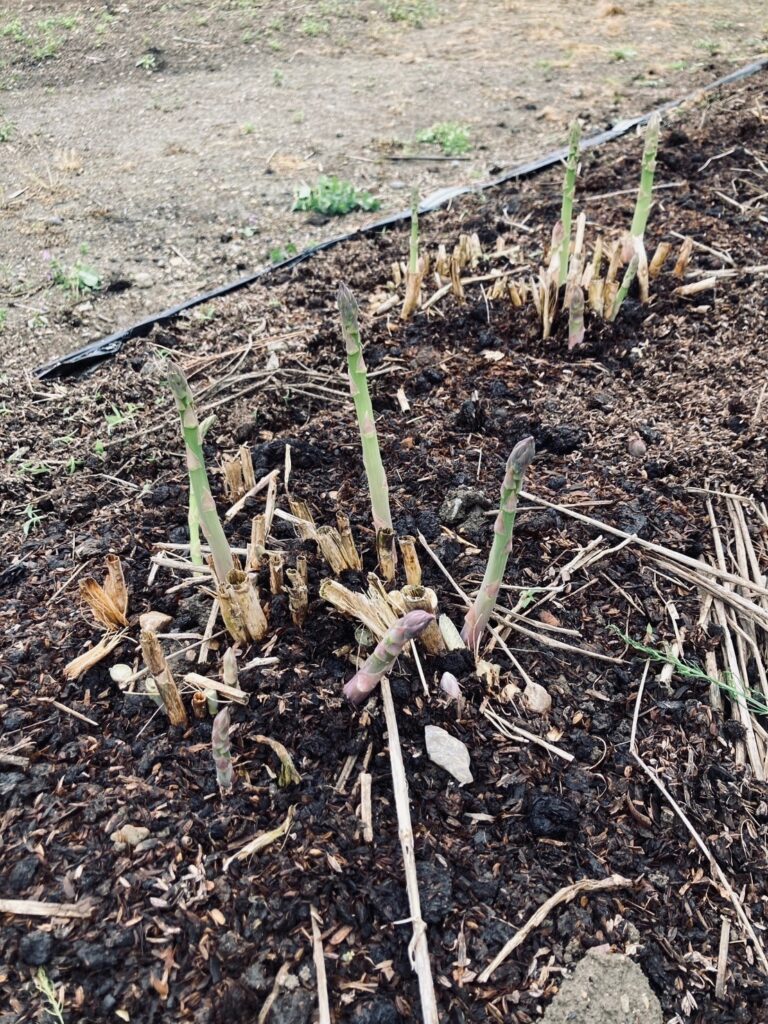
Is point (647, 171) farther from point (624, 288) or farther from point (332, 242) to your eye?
point (332, 242)

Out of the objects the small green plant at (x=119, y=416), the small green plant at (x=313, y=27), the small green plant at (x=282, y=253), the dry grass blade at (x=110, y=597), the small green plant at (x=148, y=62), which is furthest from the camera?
the small green plant at (x=313, y=27)

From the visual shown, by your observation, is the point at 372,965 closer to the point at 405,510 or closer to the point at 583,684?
the point at 583,684

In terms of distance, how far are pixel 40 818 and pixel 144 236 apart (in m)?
3.46

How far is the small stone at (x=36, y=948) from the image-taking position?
131 cm

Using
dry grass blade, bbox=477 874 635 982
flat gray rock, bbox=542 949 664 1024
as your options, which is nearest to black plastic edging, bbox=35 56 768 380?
dry grass blade, bbox=477 874 635 982

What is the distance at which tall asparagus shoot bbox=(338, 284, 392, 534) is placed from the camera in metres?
1.68

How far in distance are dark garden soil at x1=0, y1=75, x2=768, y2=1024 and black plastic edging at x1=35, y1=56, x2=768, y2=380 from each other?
23cm

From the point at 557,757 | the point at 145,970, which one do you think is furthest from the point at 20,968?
A: the point at 557,757

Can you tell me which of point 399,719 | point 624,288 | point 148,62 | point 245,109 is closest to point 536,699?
point 399,719

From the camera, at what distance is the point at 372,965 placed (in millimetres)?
1337

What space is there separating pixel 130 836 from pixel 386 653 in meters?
0.58

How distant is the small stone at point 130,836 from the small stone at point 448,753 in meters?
0.57

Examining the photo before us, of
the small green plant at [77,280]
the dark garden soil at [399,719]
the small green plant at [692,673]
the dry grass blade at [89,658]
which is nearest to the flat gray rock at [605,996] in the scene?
the dark garden soil at [399,719]

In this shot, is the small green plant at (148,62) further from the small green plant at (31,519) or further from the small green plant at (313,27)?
the small green plant at (31,519)
